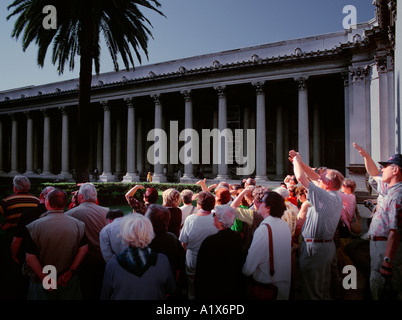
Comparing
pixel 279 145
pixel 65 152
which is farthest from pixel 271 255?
pixel 65 152

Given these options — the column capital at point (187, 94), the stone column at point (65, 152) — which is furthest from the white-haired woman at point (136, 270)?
the stone column at point (65, 152)

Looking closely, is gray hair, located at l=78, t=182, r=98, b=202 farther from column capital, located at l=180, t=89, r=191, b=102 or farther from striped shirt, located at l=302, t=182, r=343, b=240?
column capital, located at l=180, t=89, r=191, b=102

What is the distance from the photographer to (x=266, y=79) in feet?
74.8

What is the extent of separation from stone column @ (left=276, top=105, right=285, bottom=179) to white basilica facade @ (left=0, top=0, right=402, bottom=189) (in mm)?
93

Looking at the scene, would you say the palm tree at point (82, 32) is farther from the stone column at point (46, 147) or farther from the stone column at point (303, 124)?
the stone column at point (46, 147)

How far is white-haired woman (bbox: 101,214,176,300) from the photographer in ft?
9.75

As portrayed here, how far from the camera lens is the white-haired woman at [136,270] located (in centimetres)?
297

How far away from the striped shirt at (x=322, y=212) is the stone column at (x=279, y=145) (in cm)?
2246

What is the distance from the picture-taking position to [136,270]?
9.79 ft

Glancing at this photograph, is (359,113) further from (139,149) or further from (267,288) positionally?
(139,149)

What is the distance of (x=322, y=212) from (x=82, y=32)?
14685mm

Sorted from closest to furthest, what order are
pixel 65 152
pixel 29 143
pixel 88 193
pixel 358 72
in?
1. pixel 88 193
2. pixel 358 72
3. pixel 65 152
4. pixel 29 143
